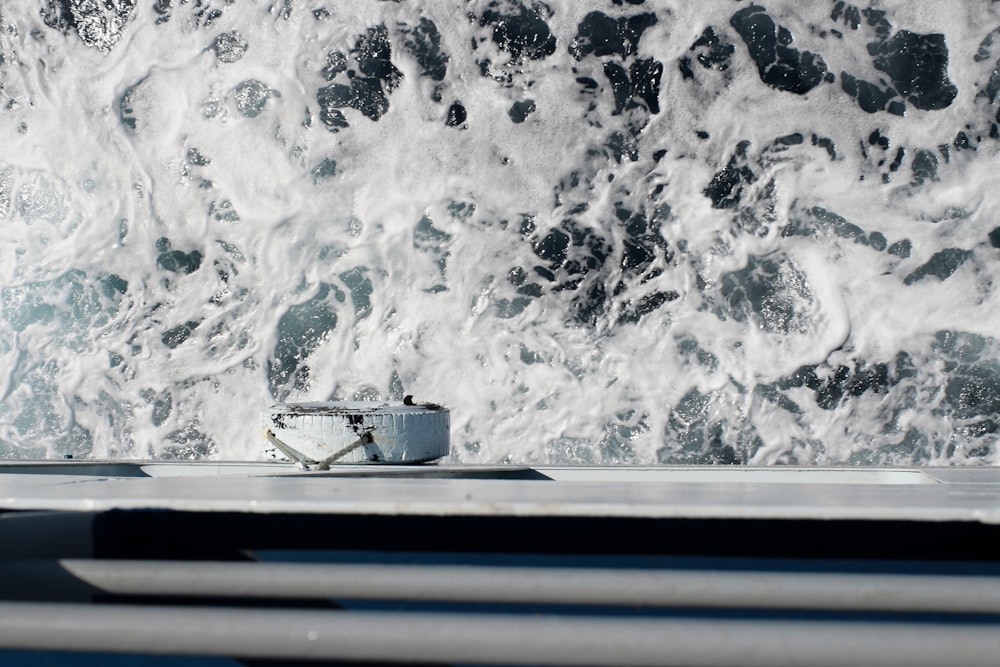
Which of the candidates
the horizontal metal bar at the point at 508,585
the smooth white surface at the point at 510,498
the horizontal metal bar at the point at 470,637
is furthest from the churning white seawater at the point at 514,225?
the horizontal metal bar at the point at 470,637

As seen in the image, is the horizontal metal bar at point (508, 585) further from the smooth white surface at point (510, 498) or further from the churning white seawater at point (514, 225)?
the churning white seawater at point (514, 225)

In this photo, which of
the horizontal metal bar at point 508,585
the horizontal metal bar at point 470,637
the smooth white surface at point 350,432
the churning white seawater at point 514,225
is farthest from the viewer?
the churning white seawater at point 514,225

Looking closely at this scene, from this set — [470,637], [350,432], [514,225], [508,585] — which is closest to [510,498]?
[508,585]

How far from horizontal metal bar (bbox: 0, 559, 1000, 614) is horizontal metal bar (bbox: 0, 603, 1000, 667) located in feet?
0.24

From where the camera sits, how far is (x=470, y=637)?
708 mm

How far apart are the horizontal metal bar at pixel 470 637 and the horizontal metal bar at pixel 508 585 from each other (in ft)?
0.24

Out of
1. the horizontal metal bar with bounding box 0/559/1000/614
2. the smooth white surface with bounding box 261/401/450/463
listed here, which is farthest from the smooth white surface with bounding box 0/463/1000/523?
the smooth white surface with bounding box 261/401/450/463

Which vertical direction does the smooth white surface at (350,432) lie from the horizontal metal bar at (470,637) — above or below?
below

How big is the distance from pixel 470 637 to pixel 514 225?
4.46 meters

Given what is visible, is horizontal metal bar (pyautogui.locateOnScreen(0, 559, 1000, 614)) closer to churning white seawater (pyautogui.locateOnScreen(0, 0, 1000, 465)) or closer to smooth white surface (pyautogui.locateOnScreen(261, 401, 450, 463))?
smooth white surface (pyautogui.locateOnScreen(261, 401, 450, 463))

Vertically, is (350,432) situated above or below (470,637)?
below

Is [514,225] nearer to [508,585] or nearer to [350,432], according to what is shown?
[350,432]

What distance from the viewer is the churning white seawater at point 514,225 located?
187 inches

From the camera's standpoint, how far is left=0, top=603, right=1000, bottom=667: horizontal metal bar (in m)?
0.69
